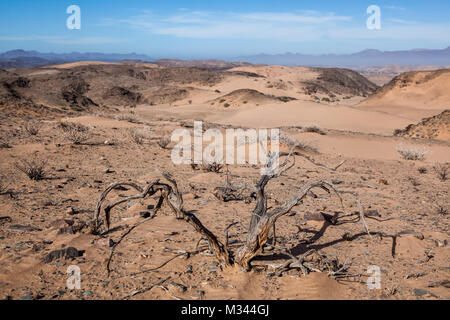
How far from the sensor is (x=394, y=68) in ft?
442

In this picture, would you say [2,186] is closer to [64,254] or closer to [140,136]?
[64,254]

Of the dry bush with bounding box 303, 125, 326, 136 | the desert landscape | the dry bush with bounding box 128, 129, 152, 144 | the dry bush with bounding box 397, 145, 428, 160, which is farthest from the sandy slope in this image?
the dry bush with bounding box 128, 129, 152, 144

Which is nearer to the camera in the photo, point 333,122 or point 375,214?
point 375,214

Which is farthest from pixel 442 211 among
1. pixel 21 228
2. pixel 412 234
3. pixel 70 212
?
pixel 21 228

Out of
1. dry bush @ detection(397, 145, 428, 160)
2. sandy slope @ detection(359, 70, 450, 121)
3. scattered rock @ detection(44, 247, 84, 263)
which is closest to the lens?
scattered rock @ detection(44, 247, 84, 263)

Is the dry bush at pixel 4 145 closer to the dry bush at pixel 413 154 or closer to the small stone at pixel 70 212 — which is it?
the small stone at pixel 70 212

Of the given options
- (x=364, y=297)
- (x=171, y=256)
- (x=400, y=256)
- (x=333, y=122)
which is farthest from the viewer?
(x=333, y=122)

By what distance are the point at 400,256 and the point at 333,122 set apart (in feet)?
55.3

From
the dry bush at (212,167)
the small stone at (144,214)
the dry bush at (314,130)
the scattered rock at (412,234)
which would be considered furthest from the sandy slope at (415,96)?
the small stone at (144,214)

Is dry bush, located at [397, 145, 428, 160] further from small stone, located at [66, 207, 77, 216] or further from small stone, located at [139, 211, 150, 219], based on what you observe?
small stone, located at [66, 207, 77, 216]

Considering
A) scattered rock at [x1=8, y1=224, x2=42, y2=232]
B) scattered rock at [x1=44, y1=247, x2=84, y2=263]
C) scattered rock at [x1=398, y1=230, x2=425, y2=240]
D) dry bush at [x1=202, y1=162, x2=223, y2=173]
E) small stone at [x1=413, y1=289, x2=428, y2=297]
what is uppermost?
dry bush at [x1=202, y1=162, x2=223, y2=173]
